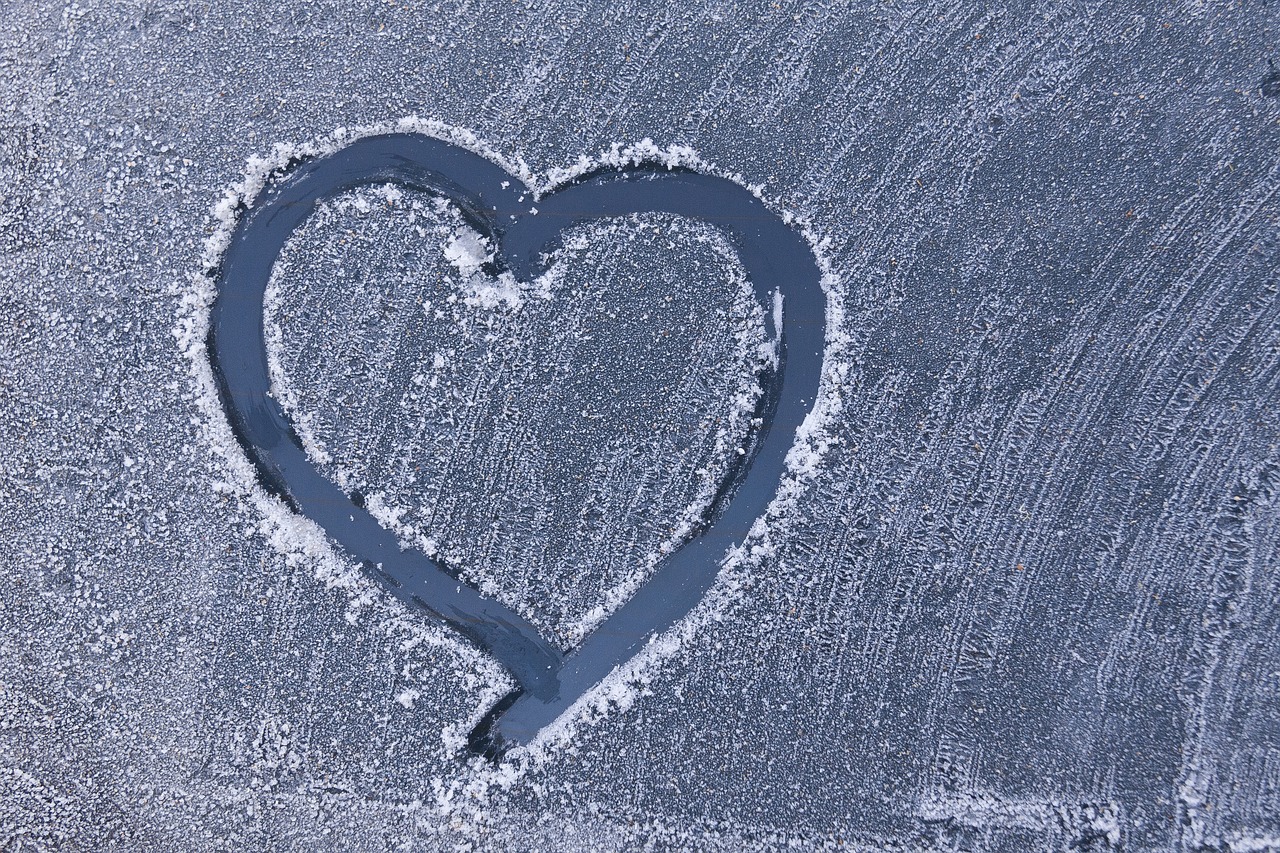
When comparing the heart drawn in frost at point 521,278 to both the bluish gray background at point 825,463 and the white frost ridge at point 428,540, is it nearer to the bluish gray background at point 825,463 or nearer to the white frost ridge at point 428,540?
the white frost ridge at point 428,540

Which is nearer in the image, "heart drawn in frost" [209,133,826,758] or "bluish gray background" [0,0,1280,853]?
"bluish gray background" [0,0,1280,853]

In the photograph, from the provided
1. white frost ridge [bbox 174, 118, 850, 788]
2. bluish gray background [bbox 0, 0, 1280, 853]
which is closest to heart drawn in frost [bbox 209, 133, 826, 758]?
white frost ridge [bbox 174, 118, 850, 788]

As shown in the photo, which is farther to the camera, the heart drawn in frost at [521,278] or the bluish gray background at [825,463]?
the heart drawn in frost at [521,278]

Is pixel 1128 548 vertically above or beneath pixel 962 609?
above

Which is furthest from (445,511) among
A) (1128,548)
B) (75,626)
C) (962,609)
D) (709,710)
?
(1128,548)

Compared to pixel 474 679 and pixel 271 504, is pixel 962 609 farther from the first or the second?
pixel 271 504

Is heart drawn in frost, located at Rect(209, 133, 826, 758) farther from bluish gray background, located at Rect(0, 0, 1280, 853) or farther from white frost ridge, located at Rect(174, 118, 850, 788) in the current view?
bluish gray background, located at Rect(0, 0, 1280, 853)

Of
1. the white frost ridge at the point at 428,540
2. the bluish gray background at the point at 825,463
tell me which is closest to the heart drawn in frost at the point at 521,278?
the white frost ridge at the point at 428,540
